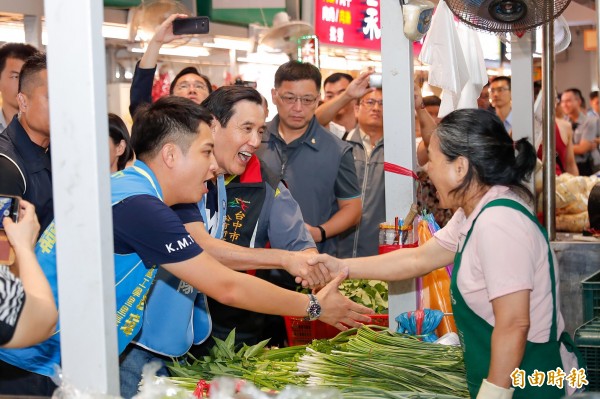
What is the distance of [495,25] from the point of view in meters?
4.26

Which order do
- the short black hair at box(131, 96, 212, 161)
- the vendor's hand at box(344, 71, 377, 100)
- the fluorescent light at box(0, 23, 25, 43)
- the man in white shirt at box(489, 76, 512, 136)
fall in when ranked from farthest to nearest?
the man in white shirt at box(489, 76, 512, 136)
the fluorescent light at box(0, 23, 25, 43)
the vendor's hand at box(344, 71, 377, 100)
the short black hair at box(131, 96, 212, 161)

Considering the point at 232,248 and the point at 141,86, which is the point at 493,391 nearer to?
the point at 232,248

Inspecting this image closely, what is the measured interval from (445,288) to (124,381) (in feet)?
5.65

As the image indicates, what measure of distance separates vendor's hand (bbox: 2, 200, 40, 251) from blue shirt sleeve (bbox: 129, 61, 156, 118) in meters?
3.12

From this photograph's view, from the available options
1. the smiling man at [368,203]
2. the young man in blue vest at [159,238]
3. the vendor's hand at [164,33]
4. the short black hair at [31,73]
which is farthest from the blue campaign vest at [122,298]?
the smiling man at [368,203]

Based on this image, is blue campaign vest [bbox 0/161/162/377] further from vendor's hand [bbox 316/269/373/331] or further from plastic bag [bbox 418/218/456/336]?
plastic bag [bbox 418/218/456/336]

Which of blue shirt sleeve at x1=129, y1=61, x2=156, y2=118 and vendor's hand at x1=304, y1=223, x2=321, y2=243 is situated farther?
vendor's hand at x1=304, y1=223, x2=321, y2=243

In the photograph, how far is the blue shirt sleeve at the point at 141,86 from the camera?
5.37 m

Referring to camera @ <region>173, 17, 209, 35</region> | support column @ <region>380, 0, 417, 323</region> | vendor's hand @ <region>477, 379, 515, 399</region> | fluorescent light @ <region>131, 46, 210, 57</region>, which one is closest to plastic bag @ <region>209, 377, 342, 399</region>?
vendor's hand @ <region>477, 379, 515, 399</region>

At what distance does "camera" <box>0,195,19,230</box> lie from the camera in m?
2.25

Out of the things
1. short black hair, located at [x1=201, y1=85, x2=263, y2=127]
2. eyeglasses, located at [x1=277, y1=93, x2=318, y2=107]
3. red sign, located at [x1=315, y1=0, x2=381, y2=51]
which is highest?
red sign, located at [x1=315, y1=0, x2=381, y2=51]

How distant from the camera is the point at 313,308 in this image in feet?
11.5

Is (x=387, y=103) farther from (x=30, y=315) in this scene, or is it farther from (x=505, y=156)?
(x=30, y=315)

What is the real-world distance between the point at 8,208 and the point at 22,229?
0.07 metres
